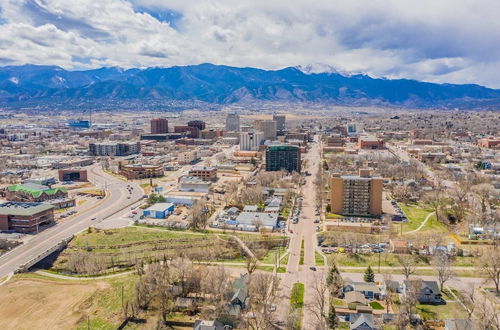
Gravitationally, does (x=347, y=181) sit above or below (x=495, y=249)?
above

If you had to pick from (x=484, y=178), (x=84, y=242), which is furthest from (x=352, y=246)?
(x=484, y=178)

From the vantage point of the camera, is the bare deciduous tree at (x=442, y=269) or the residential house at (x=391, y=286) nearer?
the residential house at (x=391, y=286)

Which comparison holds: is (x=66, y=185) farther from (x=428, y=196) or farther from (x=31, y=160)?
(x=428, y=196)

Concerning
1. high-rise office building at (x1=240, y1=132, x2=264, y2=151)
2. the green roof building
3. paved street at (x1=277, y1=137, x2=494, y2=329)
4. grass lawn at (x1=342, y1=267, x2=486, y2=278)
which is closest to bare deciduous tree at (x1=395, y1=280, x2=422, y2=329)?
paved street at (x1=277, y1=137, x2=494, y2=329)

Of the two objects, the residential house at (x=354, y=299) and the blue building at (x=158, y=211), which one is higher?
the blue building at (x=158, y=211)

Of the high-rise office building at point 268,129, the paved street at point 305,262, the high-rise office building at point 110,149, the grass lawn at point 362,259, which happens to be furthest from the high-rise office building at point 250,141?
the grass lawn at point 362,259

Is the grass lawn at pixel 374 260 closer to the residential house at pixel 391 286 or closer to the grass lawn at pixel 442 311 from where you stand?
the residential house at pixel 391 286

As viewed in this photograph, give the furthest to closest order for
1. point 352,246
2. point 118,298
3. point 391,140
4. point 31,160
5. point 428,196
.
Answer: point 391,140, point 31,160, point 428,196, point 352,246, point 118,298
